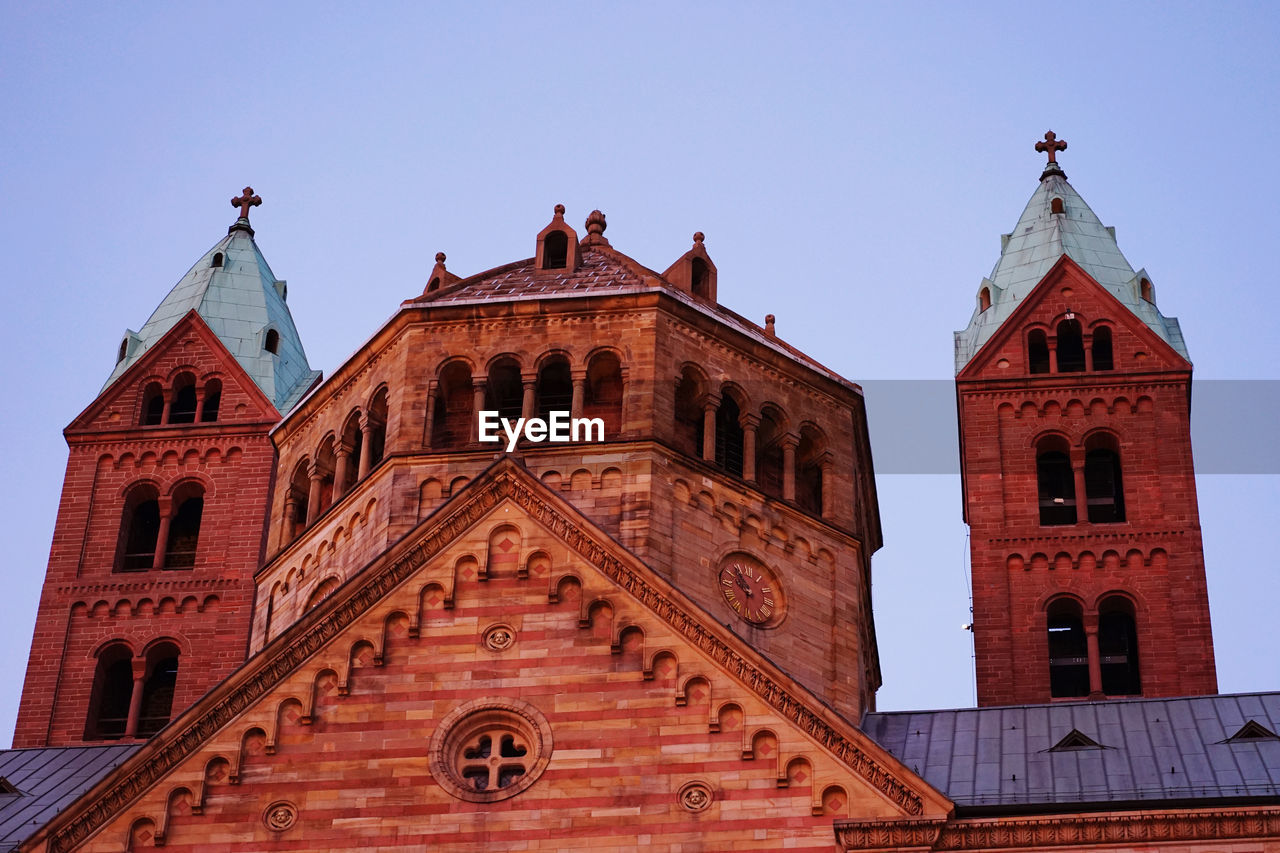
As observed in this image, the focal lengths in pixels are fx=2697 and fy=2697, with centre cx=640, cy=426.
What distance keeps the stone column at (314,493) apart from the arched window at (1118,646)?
17.9 m

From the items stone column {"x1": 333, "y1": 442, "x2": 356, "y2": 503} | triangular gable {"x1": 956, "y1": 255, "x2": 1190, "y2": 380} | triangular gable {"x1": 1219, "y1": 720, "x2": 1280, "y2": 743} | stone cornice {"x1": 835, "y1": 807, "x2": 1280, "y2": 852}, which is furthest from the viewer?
triangular gable {"x1": 956, "y1": 255, "x2": 1190, "y2": 380}

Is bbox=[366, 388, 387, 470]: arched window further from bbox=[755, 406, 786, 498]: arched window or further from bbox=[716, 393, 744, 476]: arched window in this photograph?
bbox=[755, 406, 786, 498]: arched window

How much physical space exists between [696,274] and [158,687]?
16.4m

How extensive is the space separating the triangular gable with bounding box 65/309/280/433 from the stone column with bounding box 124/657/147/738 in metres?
6.71

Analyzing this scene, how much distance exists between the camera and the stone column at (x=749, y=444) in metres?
52.3

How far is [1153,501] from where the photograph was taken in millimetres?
61562

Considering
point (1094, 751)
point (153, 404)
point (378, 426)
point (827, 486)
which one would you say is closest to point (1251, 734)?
point (1094, 751)

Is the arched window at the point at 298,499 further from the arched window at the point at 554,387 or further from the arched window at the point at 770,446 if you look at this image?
the arched window at the point at 770,446

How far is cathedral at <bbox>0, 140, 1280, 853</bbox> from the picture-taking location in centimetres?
4169

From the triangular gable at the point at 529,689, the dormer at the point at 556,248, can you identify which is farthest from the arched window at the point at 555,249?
the triangular gable at the point at 529,689

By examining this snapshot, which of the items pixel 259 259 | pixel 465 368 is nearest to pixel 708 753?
pixel 465 368

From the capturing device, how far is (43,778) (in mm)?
52344

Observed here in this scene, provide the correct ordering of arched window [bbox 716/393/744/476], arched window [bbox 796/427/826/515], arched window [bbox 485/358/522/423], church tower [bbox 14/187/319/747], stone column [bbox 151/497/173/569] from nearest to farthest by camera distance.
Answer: arched window [bbox 716/393/744/476] < arched window [bbox 485/358/522/423] < arched window [bbox 796/427/826/515] < church tower [bbox 14/187/319/747] < stone column [bbox 151/497/173/569]

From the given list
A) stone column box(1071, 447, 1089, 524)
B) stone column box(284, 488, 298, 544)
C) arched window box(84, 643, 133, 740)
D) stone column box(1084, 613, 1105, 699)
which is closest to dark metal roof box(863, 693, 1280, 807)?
stone column box(1084, 613, 1105, 699)
